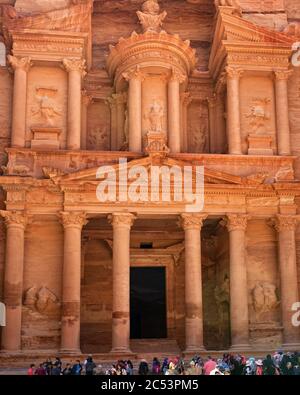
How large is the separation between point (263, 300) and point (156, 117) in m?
8.18

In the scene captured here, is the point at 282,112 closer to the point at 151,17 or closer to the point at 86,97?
the point at 151,17

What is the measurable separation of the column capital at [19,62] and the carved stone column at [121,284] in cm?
684

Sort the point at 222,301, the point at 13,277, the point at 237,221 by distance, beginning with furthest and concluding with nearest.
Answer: the point at 222,301 → the point at 237,221 → the point at 13,277

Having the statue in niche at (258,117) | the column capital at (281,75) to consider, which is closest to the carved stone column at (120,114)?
the statue in niche at (258,117)

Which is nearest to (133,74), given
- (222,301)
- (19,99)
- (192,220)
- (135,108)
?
(135,108)

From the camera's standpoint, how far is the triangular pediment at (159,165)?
25.9 meters

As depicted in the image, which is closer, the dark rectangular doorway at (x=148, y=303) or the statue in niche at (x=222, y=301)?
the statue in niche at (x=222, y=301)

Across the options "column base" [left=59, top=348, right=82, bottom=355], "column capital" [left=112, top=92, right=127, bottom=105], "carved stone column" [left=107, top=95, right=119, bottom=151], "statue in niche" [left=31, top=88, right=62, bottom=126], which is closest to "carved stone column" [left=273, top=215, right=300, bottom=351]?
"carved stone column" [left=107, top=95, right=119, bottom=151]

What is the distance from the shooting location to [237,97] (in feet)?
93.2

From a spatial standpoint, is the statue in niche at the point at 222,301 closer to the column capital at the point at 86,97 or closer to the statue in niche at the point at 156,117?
the statue in niche at the point at 156,117

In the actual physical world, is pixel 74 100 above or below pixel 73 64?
below

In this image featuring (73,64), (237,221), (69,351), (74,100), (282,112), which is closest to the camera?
(69,351)

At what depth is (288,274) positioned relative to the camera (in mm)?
26469
